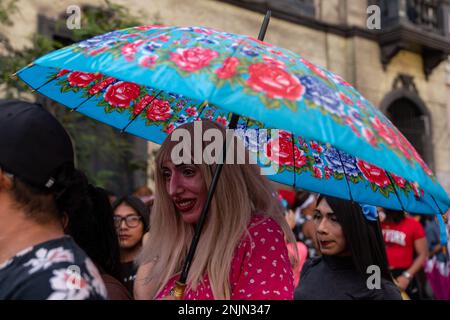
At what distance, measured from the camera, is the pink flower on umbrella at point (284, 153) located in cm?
359

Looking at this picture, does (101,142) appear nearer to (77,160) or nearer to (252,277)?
(77,160)

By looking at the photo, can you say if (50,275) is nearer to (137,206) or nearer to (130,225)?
(130,225)

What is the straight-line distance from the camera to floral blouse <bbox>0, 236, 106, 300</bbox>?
1.80m

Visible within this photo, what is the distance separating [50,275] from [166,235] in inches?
49.3

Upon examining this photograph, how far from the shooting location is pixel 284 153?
3.62m

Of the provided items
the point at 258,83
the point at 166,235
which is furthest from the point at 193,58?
the point at 166,235

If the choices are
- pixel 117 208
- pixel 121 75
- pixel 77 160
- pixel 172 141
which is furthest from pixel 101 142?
pixel 121 75

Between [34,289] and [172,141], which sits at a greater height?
[172,141]

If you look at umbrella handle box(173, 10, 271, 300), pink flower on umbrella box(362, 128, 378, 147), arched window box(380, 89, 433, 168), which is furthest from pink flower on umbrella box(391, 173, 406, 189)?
arched window box(380, 89, 433, 168)

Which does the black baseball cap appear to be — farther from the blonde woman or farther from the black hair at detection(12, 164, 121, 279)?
the blonde woman

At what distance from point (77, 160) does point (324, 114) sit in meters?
6.89

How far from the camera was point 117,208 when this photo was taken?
5781mm

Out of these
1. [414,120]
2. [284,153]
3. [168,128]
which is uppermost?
[414,120]

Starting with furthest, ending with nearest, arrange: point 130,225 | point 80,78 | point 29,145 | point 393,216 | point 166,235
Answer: point 393,216 → point 130,225 → point 80,78 → point 166,235 → point 29,145
